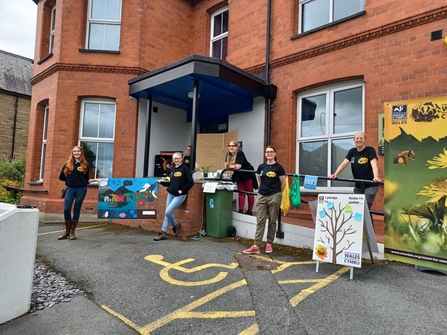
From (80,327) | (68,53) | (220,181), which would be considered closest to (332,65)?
(220,181)

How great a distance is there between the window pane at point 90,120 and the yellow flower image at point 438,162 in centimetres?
813

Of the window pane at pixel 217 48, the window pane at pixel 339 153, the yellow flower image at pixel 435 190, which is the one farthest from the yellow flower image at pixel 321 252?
the window pane at pixel 217 48

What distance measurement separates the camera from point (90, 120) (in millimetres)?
8680

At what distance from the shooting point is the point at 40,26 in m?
10.0

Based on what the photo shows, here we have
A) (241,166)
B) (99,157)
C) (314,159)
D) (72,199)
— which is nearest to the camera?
(72,199)

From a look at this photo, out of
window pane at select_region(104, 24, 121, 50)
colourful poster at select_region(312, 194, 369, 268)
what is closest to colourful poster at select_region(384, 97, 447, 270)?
colourful poster at select_region(312, 194, 369, 268)

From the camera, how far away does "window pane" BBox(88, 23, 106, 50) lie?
893 centimetres

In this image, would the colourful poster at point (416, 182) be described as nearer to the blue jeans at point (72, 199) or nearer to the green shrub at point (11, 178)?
the blue jeans at point (72, 199)

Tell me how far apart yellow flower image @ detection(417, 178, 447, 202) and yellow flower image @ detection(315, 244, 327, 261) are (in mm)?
1332

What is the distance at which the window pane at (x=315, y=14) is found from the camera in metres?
7.15

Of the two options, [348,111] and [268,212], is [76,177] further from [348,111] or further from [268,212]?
[348,111]

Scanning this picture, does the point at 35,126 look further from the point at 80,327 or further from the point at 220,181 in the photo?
the point at 80,327

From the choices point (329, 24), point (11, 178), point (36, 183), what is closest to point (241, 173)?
point (329, 24)

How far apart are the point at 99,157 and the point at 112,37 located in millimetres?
3718
